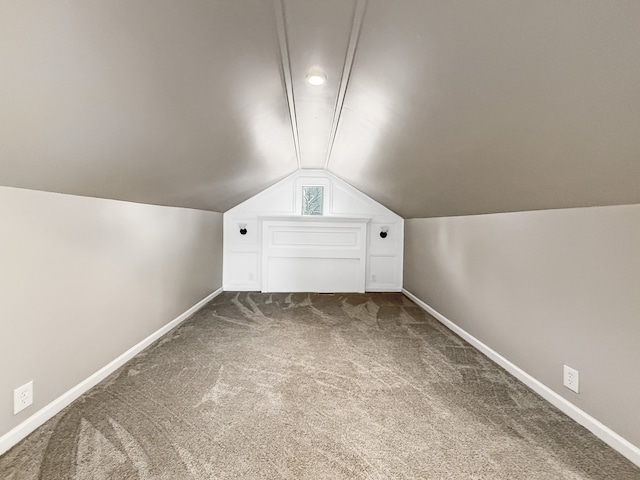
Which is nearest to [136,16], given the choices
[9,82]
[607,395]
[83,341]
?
[9,82]

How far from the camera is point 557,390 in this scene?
1.95 meters

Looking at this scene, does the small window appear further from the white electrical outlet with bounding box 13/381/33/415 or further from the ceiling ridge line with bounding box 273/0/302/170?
the white electrical outlet with bounding box 13/381/33/415

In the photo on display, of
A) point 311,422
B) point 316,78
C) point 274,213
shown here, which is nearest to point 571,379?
point 311,422

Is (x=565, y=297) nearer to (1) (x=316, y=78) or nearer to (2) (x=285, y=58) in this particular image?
(1) (x=316, y=78)

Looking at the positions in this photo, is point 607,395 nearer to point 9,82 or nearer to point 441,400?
point 441,400

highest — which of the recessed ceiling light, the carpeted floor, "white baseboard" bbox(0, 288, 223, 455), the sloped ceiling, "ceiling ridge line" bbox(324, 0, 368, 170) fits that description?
the recessed ceiling light

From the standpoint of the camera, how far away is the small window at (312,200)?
529 cm

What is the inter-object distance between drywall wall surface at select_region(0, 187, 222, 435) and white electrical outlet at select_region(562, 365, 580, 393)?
2.86m

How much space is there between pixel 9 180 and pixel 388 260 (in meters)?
4.67

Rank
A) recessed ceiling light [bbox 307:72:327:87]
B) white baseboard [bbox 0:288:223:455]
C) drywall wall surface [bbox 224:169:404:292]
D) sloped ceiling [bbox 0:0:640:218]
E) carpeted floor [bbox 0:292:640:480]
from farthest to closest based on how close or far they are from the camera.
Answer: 1. drywall wall surface [bbox 224:169:404:292]
2. recessed ceiling light [bbox 307:72:327:87]
3. white baseboard [bbox 0:288:223:455]
4. carpeted floor [bbox 0:292:640:480]
5. sloped ceiling [bbox 0:0:640:218]

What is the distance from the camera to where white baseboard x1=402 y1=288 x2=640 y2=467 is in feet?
4.99

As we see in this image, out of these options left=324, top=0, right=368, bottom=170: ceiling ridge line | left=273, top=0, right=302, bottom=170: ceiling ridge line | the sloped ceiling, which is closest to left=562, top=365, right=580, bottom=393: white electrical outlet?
the sloped ceiling

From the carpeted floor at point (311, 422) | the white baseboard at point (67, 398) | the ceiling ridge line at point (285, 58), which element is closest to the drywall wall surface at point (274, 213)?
the white baseboard at point (67, 398)

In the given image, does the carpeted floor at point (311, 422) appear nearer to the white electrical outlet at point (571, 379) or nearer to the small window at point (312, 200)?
the white electrical outlet at point (571, 379)
